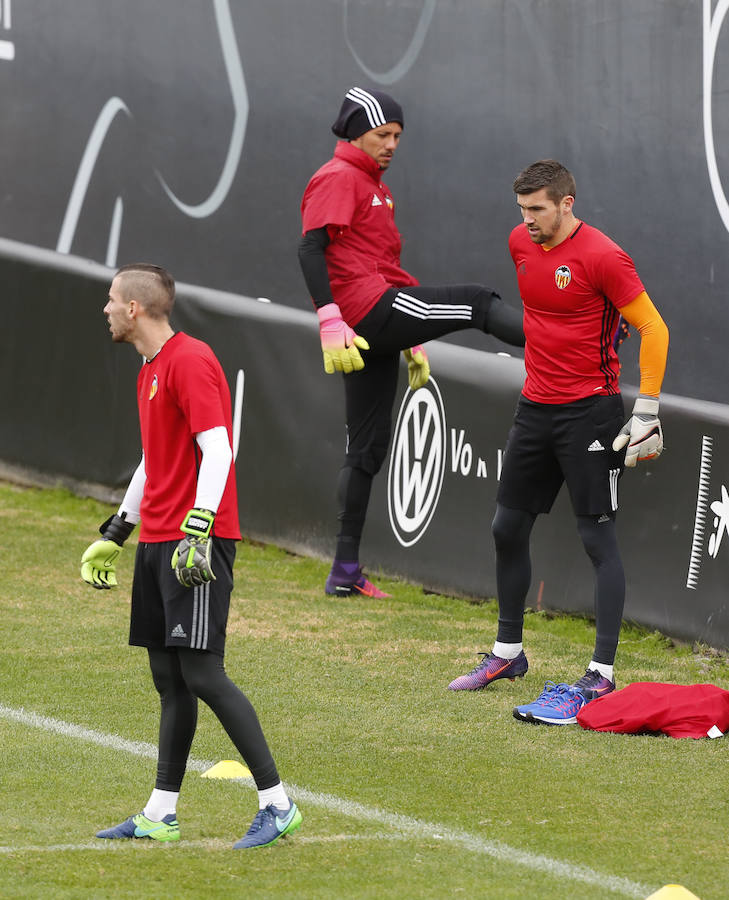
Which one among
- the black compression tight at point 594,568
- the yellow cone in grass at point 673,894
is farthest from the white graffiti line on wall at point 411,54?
the yellow cone in grass at point 673,894

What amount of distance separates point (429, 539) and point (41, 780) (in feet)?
13.0

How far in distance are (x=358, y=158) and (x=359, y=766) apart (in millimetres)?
3528

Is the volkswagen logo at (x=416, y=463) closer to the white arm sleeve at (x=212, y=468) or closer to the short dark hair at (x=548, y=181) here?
the short dark hair at (x=548, y=181)

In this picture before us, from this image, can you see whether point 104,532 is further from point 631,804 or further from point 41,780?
point 631,804

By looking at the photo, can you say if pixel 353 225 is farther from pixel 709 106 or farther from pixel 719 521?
pixel 719 521

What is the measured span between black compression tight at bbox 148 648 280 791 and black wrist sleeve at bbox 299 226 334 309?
3.40 meters

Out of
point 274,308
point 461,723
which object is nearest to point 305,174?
point 274,308

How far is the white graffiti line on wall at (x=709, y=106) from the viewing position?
7.97 m

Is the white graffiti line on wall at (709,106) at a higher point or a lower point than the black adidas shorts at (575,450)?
higher

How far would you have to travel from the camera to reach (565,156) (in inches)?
347

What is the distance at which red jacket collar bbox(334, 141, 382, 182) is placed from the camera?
8320mm

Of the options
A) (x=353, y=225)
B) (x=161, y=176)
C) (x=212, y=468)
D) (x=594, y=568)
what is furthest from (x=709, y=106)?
(x=161, y=176)

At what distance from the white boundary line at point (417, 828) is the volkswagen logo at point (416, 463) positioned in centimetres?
335

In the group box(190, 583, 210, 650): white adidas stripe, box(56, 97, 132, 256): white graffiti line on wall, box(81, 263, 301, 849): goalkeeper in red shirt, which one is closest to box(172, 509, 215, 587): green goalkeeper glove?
box(81, 263, 301, 849): goalkeeper in red shirt
